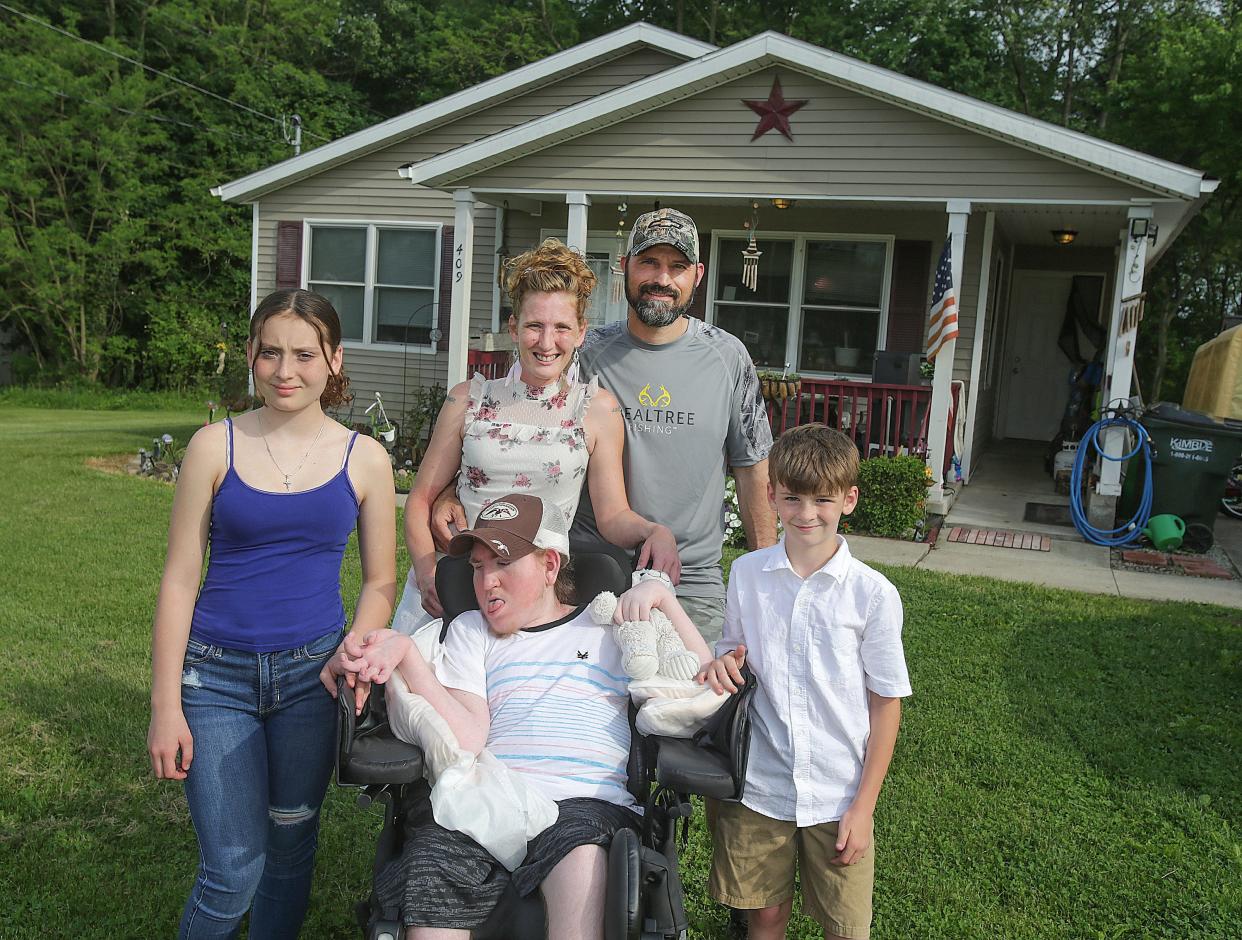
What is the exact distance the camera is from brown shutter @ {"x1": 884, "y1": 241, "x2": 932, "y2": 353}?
10.8m

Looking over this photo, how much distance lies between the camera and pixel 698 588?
9.70 feet

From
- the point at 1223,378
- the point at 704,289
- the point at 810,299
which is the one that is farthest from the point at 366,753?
the point at 1223,378

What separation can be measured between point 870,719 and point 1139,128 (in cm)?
2048

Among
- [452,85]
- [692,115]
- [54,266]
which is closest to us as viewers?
[692,115]

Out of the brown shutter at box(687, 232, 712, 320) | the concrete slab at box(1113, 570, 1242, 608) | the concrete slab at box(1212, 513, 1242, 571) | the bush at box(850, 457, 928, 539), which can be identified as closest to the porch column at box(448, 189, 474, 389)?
the brown shutter at box(687, 232, 712, 320)

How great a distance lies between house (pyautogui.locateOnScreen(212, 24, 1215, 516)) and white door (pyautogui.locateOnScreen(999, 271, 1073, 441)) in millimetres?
29

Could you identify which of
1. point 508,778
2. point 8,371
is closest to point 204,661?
point 508,778

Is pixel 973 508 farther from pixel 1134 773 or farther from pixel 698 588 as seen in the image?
pixel 698 588

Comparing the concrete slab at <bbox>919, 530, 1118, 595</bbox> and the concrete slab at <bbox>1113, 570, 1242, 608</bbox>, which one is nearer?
the concrete slab at <bbox>1113, 570, 1242, 608</bbox>

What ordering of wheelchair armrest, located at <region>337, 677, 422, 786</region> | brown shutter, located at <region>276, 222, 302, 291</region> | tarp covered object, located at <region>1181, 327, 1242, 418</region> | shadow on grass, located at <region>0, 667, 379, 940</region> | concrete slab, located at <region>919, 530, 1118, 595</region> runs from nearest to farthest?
wheelchair armrest, located at <region>337, 677, 422, 786</region> → shadow on grass, located at <region>0, 667, 379, 940</region> → concrete slab, located at <region>919, 530, 1118, 595</region> → tarp covered object, located at <region>1181, 327, 1242, 418</region> → brown shutter, located at <region>276, 222, 302, 291</region>

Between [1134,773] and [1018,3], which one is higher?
[1018,3]

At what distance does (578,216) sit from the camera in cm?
996

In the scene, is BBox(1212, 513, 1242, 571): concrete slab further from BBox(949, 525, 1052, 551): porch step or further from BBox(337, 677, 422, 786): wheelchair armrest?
BBox(337, 677, 422, 786): wheelchair armrest

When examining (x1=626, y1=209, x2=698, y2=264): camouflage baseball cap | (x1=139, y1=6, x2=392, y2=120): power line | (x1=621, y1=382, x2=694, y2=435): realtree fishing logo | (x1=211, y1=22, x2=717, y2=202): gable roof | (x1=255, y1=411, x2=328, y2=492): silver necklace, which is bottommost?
(x1=255, y1=411, x2=328, y2=492): silver necklace
